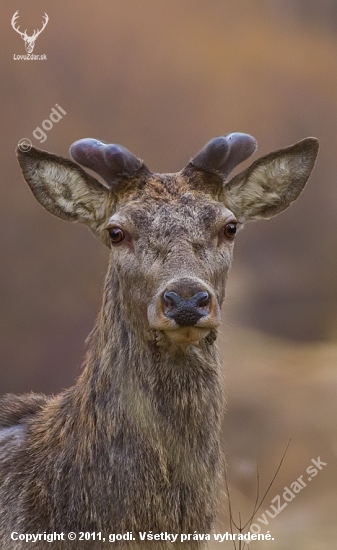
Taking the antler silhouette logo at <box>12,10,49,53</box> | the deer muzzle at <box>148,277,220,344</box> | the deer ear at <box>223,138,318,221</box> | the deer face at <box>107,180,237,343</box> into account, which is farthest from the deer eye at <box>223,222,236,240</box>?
the antler silhouette logo at <box>12,10,49,53</box>

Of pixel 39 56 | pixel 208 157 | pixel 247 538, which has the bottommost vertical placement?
pixel 247 538

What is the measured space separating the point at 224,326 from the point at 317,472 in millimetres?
5937

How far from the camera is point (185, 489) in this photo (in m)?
5.35

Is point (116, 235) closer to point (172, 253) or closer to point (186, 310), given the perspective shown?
point (172, 253)

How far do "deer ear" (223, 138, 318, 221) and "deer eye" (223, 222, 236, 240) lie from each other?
0.47 meters

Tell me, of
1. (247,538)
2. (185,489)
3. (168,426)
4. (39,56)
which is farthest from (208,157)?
(39,56)

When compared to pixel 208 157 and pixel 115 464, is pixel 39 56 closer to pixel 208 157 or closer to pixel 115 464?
pixel 208 157

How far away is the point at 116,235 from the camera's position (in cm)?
569

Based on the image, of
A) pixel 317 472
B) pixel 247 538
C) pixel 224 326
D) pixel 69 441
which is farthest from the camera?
pixel 317 472

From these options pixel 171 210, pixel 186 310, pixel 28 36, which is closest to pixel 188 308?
pixel 186 310

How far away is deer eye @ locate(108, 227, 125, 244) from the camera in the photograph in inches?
223

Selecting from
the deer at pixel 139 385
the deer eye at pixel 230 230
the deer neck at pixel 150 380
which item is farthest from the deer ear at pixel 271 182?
the deer neck at pixel 150 380

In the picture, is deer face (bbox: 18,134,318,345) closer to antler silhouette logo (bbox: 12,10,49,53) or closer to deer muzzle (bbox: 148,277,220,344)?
deer muzzle (bbox: 148,277,220,344)

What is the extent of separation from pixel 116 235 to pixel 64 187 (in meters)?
0.76
